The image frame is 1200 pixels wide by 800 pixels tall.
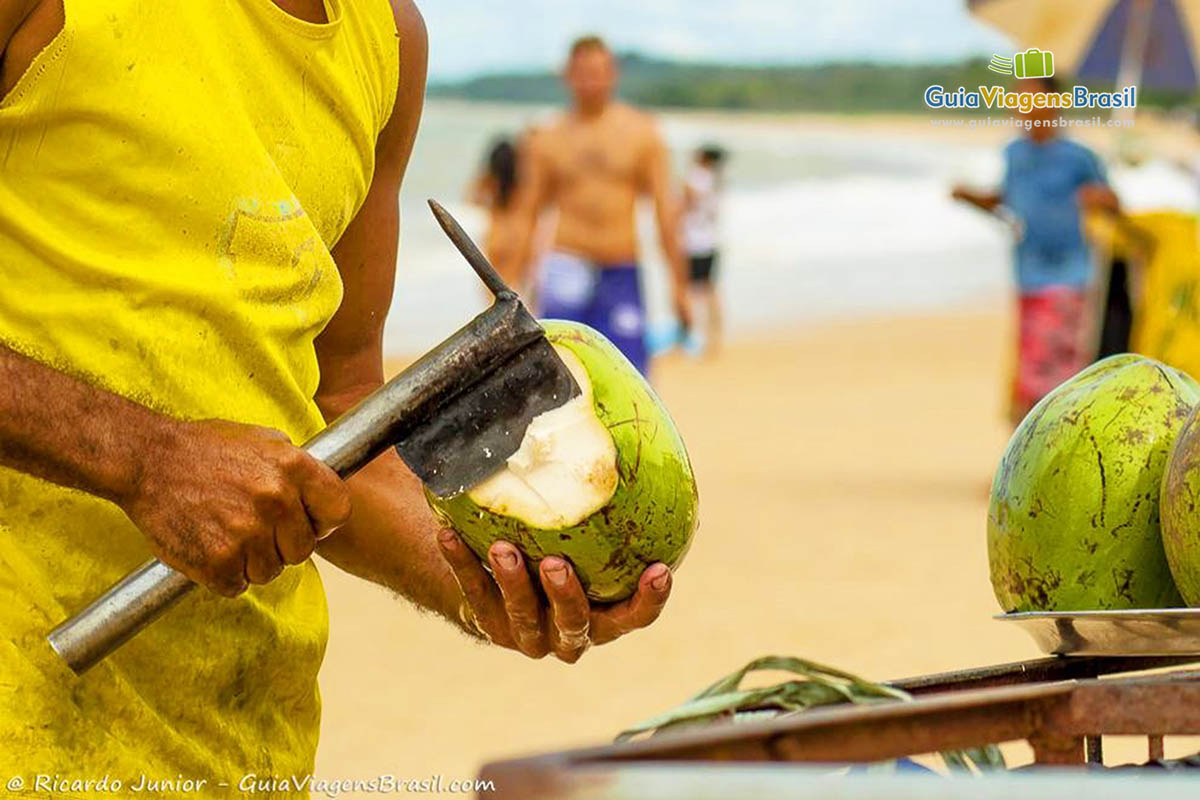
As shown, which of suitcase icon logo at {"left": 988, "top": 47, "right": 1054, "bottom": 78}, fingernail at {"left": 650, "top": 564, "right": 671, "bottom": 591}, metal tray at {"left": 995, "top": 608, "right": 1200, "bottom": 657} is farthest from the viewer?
suitcase icon logo at {"left": 988, "top": 47, "right": 1054, "bottom": 78}

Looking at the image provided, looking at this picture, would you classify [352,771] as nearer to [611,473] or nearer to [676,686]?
[676,686]

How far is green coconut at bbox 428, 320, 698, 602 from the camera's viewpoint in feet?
6.44

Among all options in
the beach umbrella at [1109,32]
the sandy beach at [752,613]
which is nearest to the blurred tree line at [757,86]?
the sandy beach at [752,613]

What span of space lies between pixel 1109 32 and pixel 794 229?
26219 millimetres

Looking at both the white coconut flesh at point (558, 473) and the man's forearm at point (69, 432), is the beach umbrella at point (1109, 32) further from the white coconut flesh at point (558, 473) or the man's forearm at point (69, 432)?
the man's forearm at point (69, 432)

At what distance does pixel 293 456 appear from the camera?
5.93 feet

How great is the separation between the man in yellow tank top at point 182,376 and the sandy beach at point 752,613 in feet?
7.85

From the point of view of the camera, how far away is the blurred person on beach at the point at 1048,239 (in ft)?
29.0

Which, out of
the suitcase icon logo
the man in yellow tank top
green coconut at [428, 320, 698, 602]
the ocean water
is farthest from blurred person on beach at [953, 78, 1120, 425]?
the ocean water

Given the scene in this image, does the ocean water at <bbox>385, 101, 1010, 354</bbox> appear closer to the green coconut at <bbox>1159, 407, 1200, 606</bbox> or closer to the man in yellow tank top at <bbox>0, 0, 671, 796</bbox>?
the man in yellow tank top at <bbox>0, 0, 671, 796</bbox>

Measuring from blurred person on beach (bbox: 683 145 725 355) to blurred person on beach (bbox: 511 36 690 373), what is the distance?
1117cm

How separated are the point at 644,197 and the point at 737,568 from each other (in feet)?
7.27

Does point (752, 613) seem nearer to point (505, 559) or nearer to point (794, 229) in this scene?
point (505, 559)

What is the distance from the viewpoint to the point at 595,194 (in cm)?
905
